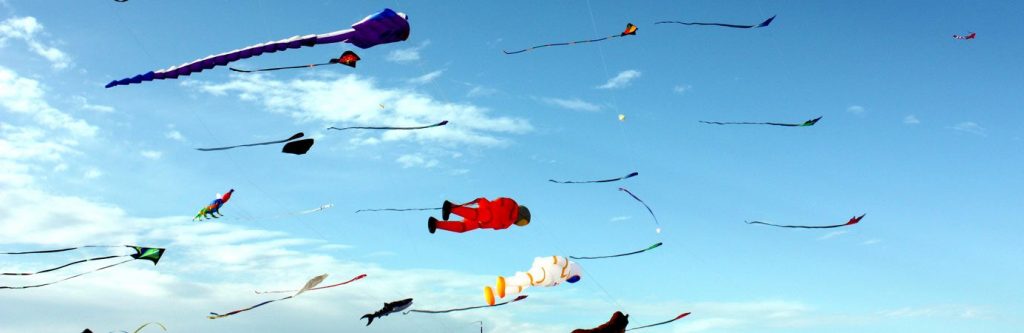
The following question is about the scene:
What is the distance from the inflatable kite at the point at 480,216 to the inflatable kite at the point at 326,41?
536cm

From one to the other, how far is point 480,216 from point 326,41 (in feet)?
22.9

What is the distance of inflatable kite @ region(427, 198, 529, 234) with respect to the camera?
22.4 m

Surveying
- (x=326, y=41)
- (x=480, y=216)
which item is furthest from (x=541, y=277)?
(x=326, y=41)

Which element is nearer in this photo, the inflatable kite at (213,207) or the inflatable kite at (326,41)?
the inflatable kite at (326,41)

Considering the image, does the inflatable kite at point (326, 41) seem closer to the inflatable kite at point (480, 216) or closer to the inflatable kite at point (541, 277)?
the inflatable kite at point (480, 216)

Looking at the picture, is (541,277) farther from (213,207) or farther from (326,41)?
(213,207)

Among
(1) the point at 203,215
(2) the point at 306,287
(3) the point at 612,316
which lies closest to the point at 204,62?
(2) the point at 306,287

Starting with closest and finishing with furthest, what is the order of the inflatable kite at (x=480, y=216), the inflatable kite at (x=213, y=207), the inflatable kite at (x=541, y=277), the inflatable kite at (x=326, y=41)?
the inflatable kite at (x=326, y=41)
the inflatable kite at (x=480, y=216)
the inflatable kite at (x=541, y=277)
the inflatable kite at (x=213, y=207)

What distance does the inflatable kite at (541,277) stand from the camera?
78.3 ft

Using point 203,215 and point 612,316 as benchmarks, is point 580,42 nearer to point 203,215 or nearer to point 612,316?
point 612,316

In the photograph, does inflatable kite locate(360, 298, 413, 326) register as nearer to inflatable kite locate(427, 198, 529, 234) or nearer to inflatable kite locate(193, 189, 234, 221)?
inflatable kite locate(427, 198, 529, 234)

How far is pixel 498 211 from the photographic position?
75.2 ft

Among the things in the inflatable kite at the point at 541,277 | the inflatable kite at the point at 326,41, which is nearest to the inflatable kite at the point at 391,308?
the inflatable kite at the point at 541,277

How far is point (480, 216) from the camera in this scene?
74.2 feet
